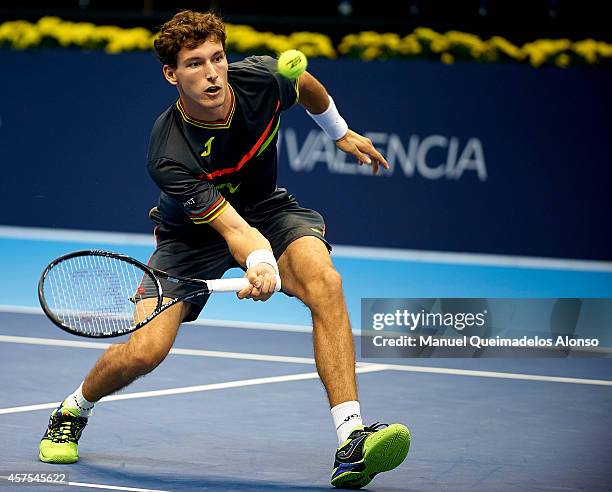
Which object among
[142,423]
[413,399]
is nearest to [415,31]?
[413,399]

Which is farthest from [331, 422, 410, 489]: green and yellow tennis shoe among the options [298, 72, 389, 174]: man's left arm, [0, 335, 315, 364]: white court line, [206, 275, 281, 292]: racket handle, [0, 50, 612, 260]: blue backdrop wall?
[0, 50, 612, 260]: blue backdrop wall

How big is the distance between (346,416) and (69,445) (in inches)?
43.9

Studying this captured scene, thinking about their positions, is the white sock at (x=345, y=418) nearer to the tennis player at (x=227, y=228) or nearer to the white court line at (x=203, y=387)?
the tennis player at (x=227, y=228)

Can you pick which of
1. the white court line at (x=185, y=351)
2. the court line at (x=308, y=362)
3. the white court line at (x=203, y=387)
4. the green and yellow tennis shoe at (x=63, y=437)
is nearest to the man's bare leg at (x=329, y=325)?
the green and yellow tennis shoe at (x=63, y=437)

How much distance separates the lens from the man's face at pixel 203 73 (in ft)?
18.1

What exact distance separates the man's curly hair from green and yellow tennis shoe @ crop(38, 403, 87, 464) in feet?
4.76

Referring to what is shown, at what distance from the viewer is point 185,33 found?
18.1ft

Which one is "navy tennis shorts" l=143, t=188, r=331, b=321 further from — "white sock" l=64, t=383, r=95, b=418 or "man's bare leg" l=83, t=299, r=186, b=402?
"white sock" l=64, t=383, r=95, b=418

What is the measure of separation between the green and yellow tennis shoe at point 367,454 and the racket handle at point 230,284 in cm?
62

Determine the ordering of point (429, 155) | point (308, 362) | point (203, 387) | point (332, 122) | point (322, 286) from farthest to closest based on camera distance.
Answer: point (429, 155), point (308, 362), point (203, 387), point (332, 122), point (322, 286)

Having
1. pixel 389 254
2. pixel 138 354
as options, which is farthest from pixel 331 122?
pixel 389 254

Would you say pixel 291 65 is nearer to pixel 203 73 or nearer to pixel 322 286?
pixel 203 73

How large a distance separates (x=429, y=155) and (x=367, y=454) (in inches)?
266

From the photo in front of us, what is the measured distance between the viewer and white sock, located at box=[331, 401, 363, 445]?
5.37 m
